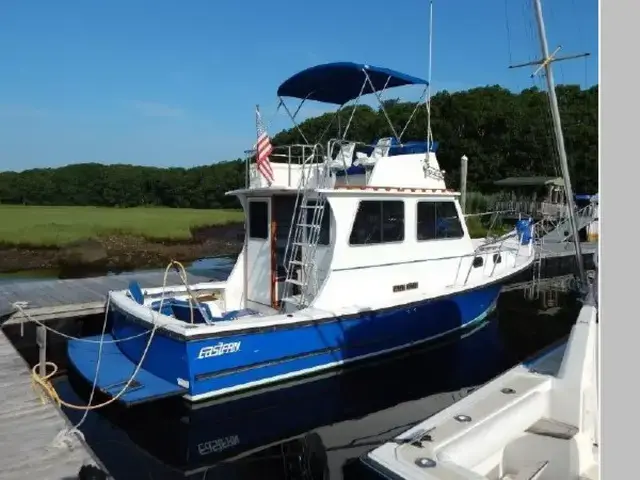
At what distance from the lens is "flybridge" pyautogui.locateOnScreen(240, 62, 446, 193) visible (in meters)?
8.75

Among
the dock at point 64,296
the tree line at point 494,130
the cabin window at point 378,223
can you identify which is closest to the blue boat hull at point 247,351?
the cabin window at point 378,223

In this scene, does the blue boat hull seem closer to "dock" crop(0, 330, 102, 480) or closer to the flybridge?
"dock" crop(0, 330, 102, 480)

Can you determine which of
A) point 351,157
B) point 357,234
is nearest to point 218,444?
point 357,234

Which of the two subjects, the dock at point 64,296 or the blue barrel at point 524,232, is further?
the blue barrel at point 524,232

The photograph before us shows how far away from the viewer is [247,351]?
726 centimetres

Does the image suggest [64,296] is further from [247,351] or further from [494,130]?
[494,130]

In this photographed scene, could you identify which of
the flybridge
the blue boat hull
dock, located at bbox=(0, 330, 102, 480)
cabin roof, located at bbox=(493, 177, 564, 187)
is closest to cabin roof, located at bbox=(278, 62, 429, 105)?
the flybridge

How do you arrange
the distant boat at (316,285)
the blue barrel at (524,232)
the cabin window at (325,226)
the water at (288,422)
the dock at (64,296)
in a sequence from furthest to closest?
the blue barrel at (524,232) < the dock at (64,296) < the cabin window at (325,226) < the distant boat at (316,285) < the water at (288,422)

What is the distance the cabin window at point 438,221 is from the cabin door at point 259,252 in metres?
2.51

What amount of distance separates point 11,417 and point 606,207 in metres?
5.52

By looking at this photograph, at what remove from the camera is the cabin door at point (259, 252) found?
362 inches

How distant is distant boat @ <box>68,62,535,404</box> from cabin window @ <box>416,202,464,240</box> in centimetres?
3

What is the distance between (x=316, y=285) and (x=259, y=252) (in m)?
1.46

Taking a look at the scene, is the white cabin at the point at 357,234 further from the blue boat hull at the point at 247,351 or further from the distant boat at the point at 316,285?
the blue boat hull at the point at 247,351
